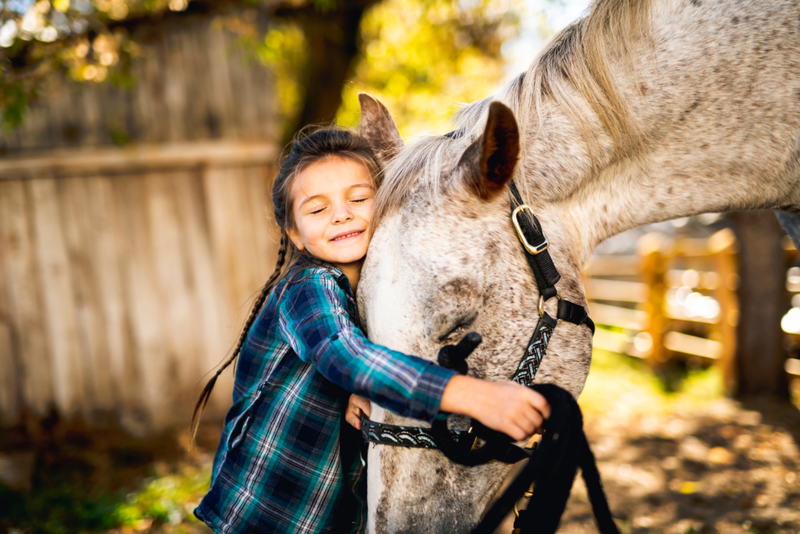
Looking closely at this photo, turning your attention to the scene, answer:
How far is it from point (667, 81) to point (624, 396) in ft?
16.8

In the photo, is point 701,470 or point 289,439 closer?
point 289,439

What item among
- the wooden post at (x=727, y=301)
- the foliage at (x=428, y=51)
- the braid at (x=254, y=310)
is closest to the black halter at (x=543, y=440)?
the braid at (x=254, y=310)

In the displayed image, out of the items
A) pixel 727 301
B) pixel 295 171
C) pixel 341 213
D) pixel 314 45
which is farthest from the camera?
pixel 727 301

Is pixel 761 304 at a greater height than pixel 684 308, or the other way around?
pixel 761 304

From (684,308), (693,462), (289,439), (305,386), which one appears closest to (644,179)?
(305,386)

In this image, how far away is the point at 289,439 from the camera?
149 cm

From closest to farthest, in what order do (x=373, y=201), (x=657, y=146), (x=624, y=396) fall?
(x=657, y=146), (x=373, y=201), (x=624, y=396)

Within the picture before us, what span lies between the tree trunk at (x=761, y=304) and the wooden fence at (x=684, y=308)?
13 centimetres

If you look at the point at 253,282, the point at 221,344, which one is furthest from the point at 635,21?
the point at 221,344

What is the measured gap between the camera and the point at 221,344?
4.47m

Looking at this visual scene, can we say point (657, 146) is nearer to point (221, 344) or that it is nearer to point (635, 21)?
point (635, 21)

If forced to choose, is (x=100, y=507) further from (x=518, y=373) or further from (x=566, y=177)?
(x=566, y=177)

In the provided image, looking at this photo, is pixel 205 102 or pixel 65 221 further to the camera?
pixel 205 102

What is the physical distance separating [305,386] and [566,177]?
3.46ft
